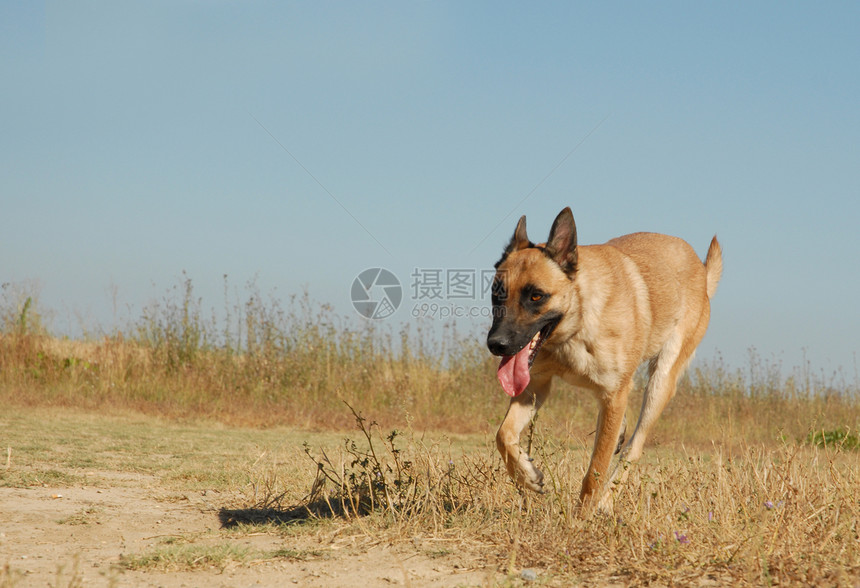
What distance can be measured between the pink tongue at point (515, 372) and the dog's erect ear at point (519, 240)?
821 millimetres

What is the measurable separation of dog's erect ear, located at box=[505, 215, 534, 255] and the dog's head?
0.20 metres

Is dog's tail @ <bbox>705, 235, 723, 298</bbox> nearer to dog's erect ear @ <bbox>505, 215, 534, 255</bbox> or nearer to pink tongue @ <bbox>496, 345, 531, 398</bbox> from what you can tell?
dog's erect ear @ <bbox>505, 215, 534, 255</bbox>

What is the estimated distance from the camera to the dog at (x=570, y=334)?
447cm

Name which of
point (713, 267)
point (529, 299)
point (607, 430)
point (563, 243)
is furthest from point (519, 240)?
point (713, 267)

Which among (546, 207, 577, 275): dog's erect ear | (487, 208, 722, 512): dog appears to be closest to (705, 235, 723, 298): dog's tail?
(487, 208, 722, 512): dog

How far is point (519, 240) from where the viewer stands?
5113mm

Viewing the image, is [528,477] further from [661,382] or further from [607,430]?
[661,382]

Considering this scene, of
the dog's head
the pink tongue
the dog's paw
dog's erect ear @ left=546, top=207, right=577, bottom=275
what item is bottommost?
the dog's paw

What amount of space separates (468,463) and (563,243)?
5.21 feet

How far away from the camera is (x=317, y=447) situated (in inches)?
317

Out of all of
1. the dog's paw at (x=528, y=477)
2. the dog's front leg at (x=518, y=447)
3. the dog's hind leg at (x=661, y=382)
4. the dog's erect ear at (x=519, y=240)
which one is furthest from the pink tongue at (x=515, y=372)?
the dog's hind leg at (x=661, y=382)

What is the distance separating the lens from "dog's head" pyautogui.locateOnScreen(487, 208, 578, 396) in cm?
446

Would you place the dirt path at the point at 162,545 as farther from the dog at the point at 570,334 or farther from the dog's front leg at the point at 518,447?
the dog at the point at 570,334

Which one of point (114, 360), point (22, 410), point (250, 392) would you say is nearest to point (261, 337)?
point (250, 392)
